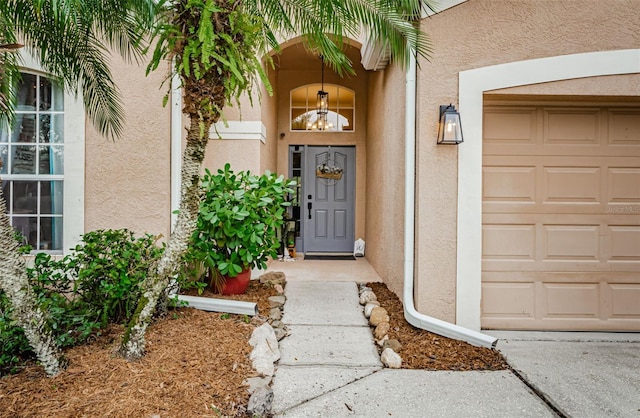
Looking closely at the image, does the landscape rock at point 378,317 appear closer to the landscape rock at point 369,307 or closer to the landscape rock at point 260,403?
the landscape rock at point 369,307

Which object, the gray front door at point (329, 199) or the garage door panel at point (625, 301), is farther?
the gray front door at point (329, 199)

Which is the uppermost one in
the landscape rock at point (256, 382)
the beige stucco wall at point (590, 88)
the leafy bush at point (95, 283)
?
the beige stucco wall at point (590, 88)

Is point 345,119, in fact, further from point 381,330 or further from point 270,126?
point 381,330

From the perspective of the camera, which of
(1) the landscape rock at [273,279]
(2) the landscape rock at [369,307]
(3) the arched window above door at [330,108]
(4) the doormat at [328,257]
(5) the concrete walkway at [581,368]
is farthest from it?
(3) the arched window above door at [330,108]

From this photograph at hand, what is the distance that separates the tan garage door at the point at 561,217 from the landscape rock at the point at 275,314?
7.21 feet

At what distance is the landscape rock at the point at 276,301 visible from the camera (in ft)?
14.3

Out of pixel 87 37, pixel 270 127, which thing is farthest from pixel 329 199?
pixel 87 37

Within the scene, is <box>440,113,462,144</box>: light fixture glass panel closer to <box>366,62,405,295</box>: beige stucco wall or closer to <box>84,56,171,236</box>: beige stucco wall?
<box>366,62,405,295</box>: beige stucco wall

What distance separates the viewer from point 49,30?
11.6ft

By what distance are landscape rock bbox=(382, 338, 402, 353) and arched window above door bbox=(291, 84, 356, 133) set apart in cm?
543

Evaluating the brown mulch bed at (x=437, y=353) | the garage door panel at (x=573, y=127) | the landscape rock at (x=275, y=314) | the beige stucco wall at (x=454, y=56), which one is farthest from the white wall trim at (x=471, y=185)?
the landscape rock at (x=275, y=314)

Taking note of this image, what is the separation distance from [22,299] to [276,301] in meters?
2.42

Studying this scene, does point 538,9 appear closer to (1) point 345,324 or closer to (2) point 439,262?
(2) point 439,262

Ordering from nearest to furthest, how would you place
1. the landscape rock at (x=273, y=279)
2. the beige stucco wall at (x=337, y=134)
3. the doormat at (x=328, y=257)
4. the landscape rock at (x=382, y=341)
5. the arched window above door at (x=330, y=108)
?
the landscape rock at (x=382, y=341) < the landscape rock at (x=273, y=279) < the doormat at (x=328, y=257) < the beige stucco wall at (x=337, y=134) < the arched window above door at (x=330, y=108)
